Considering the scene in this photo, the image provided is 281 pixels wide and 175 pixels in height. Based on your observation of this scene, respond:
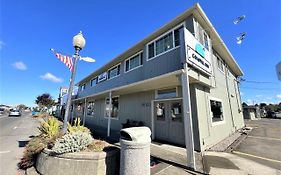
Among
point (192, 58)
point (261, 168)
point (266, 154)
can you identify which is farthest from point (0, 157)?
point (266, 154)

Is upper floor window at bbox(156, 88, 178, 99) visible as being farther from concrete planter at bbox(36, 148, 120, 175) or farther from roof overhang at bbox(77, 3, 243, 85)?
concrete planter at bbox(36, 148, 120, 175)

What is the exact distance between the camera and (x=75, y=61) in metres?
5.57

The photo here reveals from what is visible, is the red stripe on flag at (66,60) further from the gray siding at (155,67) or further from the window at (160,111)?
the window at (160,111)

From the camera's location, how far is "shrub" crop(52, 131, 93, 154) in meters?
3.84

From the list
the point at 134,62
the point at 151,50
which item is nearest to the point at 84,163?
the point at 151,50

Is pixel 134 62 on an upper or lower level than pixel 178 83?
upper

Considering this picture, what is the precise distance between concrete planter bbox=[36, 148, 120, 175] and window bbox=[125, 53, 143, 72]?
7.11m

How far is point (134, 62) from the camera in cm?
1073

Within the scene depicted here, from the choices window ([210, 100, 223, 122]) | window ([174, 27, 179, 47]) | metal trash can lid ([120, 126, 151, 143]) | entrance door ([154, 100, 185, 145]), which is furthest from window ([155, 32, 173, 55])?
metal trash can lid ([120, 126, 151, 143])

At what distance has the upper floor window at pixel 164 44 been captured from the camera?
24.0 feet

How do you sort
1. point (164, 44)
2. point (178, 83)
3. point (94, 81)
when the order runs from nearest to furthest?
1. point (178, 83)
2. point (164, 44)
3. point (94, 81)

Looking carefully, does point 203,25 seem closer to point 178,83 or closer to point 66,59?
point 178,83

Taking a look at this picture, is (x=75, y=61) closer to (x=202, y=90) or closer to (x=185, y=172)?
(x=185, y=172)

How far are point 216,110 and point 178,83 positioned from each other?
370cm
